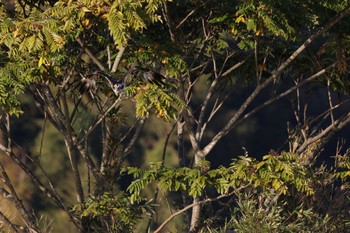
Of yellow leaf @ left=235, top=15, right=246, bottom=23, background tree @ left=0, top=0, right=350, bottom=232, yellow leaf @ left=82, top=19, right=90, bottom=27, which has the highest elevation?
yellow leaf @ left=82, top=19, right=90, bottom=27

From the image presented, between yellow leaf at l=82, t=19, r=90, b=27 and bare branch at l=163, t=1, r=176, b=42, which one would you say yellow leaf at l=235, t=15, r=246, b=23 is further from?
yellow leaf at l=82, t=19, r=90, b=27

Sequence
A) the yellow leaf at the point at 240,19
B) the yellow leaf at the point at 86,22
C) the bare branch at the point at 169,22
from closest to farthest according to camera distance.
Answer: the yellow leaf at the point at 86,22
the yellow leaf at the point at 240,19
the bare branch at the point at 169,22

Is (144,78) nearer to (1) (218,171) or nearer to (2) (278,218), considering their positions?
(1) (218,171)

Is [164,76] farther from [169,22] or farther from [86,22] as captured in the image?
[86,22]

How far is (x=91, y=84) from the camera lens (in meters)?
10.8

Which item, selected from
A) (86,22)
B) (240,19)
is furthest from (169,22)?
(86,22)

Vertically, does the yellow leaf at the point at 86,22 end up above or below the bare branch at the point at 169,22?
above

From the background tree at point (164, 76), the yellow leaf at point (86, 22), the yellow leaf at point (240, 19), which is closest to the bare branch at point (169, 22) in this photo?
the background tree at point (164, 76)

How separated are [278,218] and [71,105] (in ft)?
29.3

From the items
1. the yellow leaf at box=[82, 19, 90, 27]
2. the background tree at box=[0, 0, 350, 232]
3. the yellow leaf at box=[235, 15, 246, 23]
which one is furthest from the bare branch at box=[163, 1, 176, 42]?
the yellow leaf at box=[82, 19, 90, 27]

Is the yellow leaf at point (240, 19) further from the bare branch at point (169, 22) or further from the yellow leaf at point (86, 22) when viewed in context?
the yellow leaf at point (86, 22)

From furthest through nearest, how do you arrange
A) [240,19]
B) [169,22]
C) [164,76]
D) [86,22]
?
[169,22], [164,76], [240,19], [86,22]

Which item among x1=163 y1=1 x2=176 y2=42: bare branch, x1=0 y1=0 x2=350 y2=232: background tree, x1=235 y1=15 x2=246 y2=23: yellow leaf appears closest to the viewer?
x1=0 y1=0 x2=350 y2=232: background tree

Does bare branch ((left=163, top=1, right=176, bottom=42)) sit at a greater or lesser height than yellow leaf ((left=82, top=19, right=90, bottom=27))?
lesser
